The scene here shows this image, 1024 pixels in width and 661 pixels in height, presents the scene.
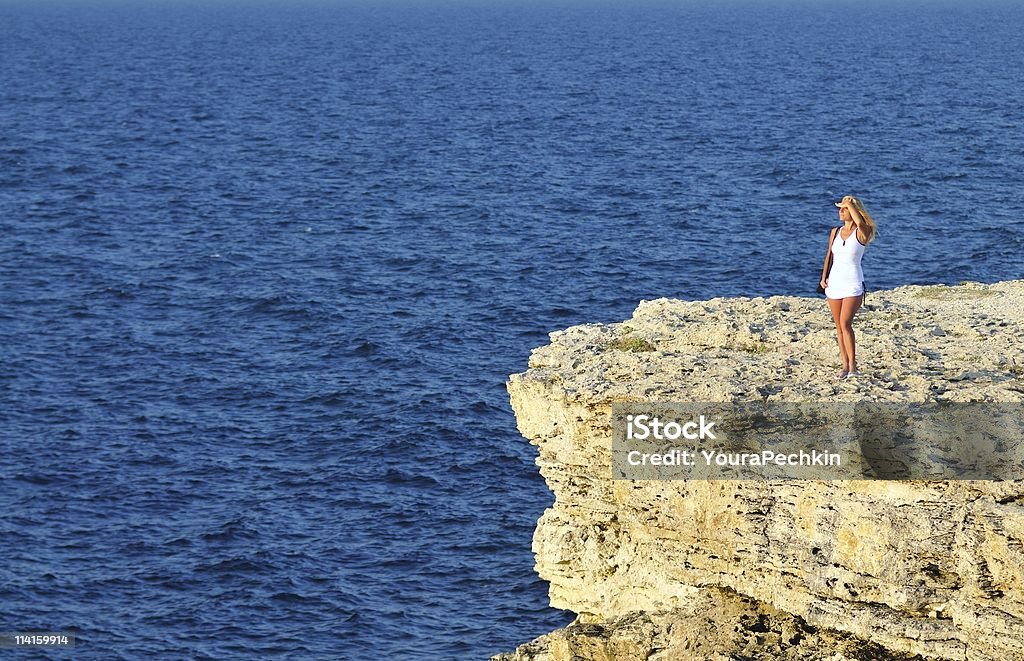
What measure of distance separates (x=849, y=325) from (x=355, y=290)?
152 feet

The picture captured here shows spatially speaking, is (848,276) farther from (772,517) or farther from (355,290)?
(355,290)

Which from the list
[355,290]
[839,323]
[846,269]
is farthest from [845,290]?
[355,290]

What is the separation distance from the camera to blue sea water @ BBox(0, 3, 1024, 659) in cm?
4203

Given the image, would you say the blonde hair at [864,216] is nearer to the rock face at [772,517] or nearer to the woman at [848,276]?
the woman at [848,276]

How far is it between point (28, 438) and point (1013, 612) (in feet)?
127

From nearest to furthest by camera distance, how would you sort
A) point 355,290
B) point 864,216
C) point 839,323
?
point 864,216 < point 839,323 < point 355,290

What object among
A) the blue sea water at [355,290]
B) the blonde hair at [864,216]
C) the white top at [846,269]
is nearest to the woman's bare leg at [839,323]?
the white top at [846,269]

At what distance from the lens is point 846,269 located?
24.5m

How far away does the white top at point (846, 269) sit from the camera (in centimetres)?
2428

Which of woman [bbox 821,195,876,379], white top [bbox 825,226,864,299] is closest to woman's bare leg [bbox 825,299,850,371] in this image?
woman [bbox 821,195,876,379]

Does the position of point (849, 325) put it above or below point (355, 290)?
above

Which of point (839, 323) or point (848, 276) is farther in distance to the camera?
point (848, 276)

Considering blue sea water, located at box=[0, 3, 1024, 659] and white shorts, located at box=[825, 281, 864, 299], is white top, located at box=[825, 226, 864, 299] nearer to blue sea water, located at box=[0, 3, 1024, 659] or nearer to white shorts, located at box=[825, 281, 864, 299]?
white shorts, located at box=[825, 281, 864, 299]

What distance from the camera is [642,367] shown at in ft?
81.5
